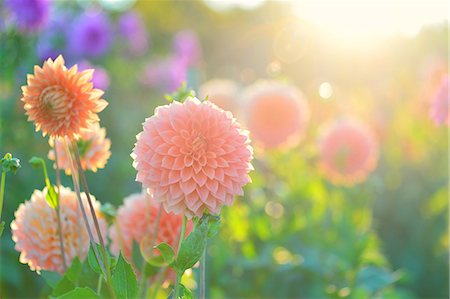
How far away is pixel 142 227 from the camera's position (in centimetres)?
118

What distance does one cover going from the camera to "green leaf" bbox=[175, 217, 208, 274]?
88cm

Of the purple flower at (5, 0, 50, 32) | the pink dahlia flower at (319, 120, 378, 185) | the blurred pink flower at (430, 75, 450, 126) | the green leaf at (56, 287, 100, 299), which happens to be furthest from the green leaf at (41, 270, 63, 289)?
the purple flower at (5, 0, 50, 32)

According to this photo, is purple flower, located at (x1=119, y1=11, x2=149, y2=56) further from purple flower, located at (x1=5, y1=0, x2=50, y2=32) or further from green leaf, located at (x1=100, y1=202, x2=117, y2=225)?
green leaf, located at (x1=100, y1=202, x2=117, y2=225)

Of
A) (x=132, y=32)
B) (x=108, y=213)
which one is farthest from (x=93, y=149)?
(x=132, y=32)

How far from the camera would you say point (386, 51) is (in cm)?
676

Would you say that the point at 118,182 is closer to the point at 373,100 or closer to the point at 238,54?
the point at 373,100

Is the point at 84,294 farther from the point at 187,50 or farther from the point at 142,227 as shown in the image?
the point at 187,50

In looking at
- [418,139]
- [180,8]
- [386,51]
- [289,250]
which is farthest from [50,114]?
[180,8]

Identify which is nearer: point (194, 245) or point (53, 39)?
point (194, 245)

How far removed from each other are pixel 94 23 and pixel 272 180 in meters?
1.88

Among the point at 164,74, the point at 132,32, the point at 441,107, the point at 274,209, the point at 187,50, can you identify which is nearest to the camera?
the point at 441,107

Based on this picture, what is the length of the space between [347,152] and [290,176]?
48 centimetres

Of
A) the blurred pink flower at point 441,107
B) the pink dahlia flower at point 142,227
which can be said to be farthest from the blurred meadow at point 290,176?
the pink dahlia flower at point 142,227

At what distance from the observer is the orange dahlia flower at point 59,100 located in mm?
912
